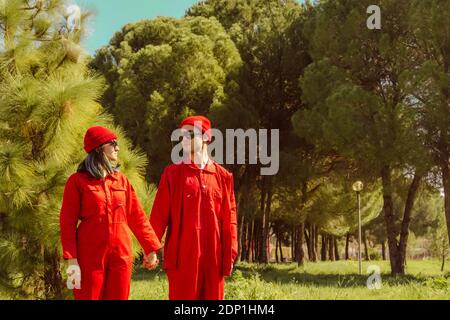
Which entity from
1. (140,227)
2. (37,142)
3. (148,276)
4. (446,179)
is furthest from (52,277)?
(446,179)

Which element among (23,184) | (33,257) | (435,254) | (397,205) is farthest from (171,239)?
(397,205)

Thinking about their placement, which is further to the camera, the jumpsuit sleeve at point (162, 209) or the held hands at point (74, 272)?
the jumpsuit sleeve at point (162, 209)

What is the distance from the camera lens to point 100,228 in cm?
406

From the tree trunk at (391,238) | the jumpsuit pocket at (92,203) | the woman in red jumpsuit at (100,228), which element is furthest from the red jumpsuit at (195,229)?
the tree trunk at (391,238)

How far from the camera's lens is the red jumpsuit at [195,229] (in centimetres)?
416

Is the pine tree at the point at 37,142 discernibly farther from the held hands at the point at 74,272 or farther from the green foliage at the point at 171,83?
the green foliage at the point at 171,83

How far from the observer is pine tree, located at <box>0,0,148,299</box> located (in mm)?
6430

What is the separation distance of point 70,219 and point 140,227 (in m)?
0.52

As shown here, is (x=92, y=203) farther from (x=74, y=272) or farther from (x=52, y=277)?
(x=52, y=277)

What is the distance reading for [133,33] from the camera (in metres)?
22.3

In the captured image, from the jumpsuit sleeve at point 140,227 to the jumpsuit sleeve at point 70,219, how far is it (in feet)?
1.29

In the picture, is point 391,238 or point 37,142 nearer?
point 37,142

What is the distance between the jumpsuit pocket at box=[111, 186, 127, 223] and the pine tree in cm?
237
